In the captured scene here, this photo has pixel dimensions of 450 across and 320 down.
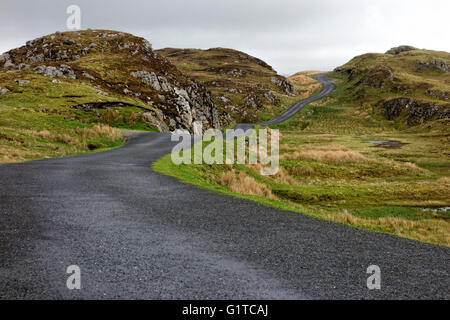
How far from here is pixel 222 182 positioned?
20688mm

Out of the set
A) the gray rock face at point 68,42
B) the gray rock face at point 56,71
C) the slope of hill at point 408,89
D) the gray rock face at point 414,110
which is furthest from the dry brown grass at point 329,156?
the gray rock face at point 68,42

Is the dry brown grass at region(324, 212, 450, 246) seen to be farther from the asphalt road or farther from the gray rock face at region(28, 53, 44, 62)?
the gray rock face at region(28, 53, 44, 62)

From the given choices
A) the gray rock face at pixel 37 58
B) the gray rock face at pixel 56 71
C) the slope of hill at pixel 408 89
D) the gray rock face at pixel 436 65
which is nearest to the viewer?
the gray rock face at pixel 56 71

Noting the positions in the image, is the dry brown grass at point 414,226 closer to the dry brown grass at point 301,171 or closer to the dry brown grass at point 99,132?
the dry brown grass at point 301,171

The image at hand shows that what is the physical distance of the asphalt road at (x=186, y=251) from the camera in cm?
575

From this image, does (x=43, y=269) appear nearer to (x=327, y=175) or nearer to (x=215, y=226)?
(x=215, y=226)

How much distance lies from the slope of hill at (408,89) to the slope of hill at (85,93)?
52.8m

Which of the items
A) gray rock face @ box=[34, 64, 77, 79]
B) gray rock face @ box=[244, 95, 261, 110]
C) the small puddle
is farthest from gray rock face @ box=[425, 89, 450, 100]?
gray rock face @ box=[34, 64, 77, 79]

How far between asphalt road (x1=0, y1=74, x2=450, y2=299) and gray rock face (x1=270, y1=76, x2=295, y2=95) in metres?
113

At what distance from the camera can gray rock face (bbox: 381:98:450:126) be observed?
2774 inches

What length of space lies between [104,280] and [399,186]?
27.2 meters

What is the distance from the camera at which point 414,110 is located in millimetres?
77438

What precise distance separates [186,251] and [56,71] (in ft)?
183
